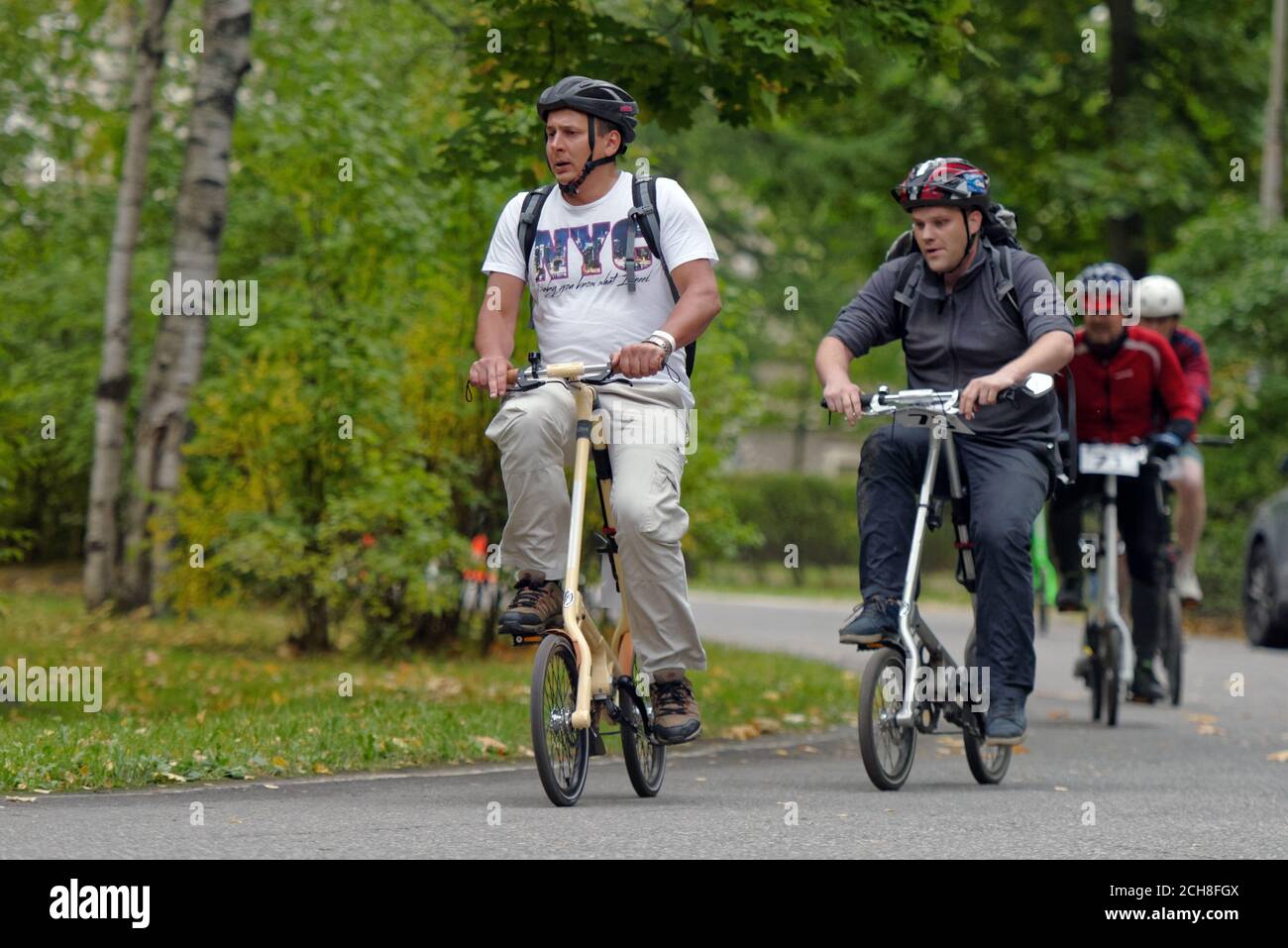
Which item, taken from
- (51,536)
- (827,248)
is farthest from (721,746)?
(827,248)

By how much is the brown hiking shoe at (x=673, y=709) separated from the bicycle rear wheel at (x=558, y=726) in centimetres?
28

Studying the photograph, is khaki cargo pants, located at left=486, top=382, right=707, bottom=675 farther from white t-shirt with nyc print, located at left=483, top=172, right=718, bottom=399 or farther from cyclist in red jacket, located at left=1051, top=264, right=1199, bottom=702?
cyclist in red jacket, located at left=1051, top=264, right=1199, bottom=702

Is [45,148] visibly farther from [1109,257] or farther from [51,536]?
[1109,257]

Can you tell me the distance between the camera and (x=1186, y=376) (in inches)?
423

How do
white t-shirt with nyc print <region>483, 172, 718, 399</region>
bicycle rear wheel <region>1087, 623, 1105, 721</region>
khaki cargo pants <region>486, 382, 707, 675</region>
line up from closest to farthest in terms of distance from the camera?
khaki cargo pants <region>486, 382, 707, 675</region> < white t-shirt with nyc print <region>483, 172, 718, 399</region> < bicycle rear wheel <region>1087, 623, 1105, 721</region>

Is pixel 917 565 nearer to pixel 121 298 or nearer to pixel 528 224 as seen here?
pixel 528 224

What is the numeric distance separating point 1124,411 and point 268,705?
438 centimetres

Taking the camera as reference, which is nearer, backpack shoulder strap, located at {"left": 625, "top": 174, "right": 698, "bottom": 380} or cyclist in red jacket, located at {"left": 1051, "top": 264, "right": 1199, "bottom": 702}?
backpack shoulder strap, located at {"left": 625, "top": 174, "right": 698, "bottom": 380}

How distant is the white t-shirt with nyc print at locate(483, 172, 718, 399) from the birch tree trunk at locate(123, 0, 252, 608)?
7673mm

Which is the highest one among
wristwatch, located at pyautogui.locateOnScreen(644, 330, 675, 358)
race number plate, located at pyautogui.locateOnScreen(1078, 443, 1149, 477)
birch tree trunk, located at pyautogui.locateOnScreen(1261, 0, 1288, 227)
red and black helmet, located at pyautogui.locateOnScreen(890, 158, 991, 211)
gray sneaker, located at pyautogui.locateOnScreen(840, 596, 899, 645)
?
birch tree trunk, located at pyautogui.locateOnScreen(1261, 0, 1288, 227)

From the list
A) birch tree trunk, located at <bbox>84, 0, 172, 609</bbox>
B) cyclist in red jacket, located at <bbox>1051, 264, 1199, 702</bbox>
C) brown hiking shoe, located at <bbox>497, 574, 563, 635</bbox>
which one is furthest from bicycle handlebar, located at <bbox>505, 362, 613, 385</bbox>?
birch tree trunk, located at <bbox>84, 0, 172, 609</bbox>

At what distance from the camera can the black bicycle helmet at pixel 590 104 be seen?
6363 mm

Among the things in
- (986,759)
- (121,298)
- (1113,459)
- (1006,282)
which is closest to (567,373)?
(1006,282)

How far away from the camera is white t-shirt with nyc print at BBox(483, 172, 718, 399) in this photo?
253 inches
